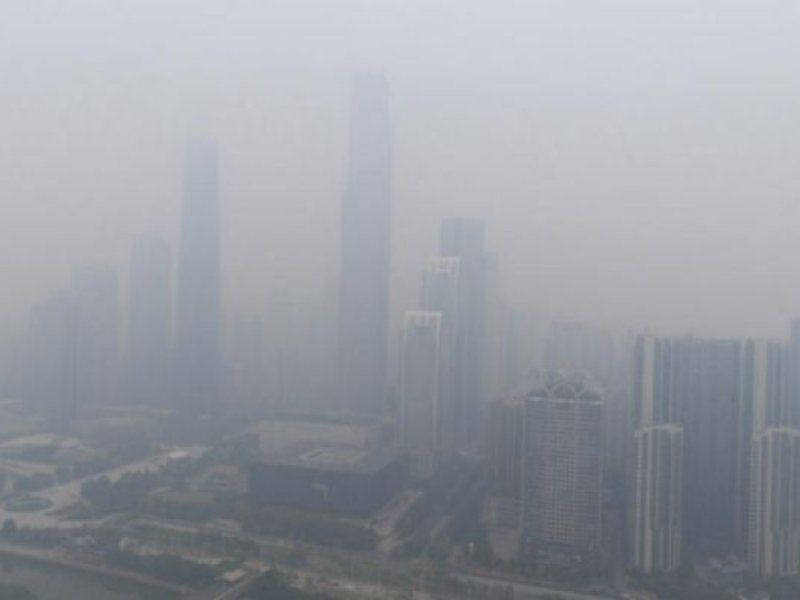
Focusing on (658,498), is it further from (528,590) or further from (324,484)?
(324,484)

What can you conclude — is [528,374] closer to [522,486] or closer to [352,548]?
[522,486]

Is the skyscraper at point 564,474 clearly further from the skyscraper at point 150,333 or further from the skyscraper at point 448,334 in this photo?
→ the skyscraper at point 150,333

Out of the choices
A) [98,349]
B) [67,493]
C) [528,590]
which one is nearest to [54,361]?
[98,349]

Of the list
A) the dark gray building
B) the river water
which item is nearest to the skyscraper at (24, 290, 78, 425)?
the dark gray building

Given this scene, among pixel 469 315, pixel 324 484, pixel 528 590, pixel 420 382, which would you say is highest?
pixel 469 315

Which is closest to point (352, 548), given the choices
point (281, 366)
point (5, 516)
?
point (5, 516)

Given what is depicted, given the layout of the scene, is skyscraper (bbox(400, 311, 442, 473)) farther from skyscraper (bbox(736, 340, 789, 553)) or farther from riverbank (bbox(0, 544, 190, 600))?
riverbank (bbox(0, 544, 190, 600))
